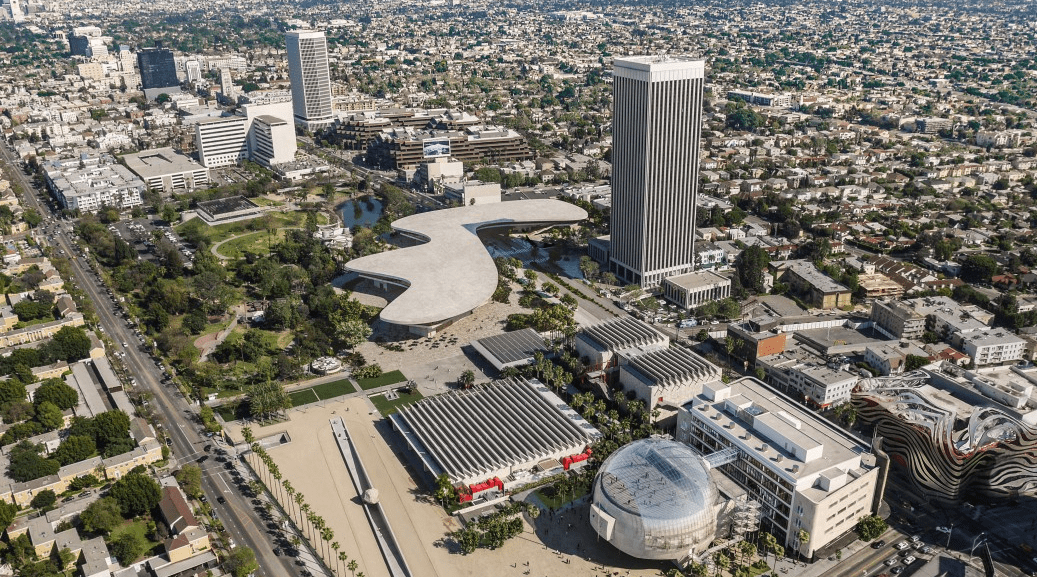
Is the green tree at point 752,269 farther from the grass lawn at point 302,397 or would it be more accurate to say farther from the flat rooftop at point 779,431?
the grass lawn at point 302,397

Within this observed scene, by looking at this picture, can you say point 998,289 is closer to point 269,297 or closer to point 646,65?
point 646,65

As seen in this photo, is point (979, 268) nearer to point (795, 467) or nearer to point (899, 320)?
point (899, 320)

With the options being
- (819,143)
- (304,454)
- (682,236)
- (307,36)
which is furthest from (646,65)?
(307,36)

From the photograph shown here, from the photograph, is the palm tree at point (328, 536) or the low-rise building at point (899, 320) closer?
the palm tree at point (328, 536)

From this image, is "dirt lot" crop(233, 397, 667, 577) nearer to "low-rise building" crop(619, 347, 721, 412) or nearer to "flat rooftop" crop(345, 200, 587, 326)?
"low-rise building" crop(619, 347, 721, 412)

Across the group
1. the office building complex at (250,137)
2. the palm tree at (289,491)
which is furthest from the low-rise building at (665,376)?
the office building complex at (250,137)

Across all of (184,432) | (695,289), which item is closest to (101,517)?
(184,432)

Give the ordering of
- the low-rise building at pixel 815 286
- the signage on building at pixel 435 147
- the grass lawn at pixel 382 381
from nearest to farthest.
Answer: the grass lawn at pixel 382 381 → the low-rise building at pixel 815 286 → the signage on building at pixel 435 147
